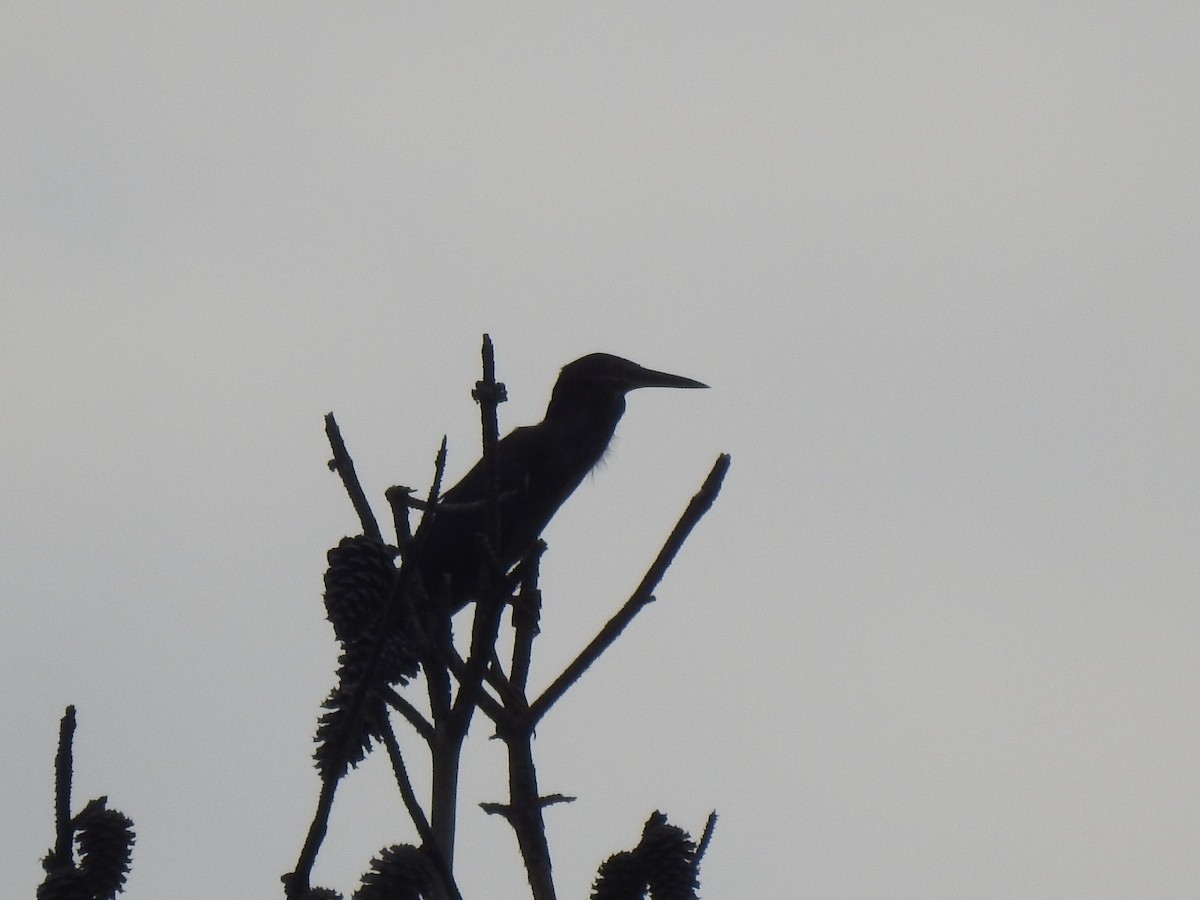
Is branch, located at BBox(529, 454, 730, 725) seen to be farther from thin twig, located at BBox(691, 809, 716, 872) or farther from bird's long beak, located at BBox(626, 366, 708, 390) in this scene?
bird's long beak, located at BBox(626, 366, 708, 390)

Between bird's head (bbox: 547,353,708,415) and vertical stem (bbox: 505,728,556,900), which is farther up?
bird's head (bbox: 547,353,708,415)

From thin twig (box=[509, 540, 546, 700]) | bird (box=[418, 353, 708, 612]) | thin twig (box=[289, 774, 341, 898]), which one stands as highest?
bird (box=[418, 353, 708, 612])

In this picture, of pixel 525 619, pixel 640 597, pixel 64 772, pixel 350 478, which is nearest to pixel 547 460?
pixel 525 619

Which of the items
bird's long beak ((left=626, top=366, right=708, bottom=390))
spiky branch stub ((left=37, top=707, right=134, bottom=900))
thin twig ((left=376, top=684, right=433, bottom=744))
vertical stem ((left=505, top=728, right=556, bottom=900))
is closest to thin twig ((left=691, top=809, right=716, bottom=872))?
vertical stem ((left=505, top=728, right=556, bottom=900))

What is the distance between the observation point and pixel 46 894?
2.24m

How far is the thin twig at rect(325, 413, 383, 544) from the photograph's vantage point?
314cm

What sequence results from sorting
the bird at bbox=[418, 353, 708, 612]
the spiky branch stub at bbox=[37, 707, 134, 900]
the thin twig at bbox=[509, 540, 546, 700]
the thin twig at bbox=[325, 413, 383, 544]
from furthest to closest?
the bird at bbox=[418, 353, 708, 612], the thin twig at bbox=[509, 540, 546, 700], the thin twig at bbox=[325, 413, 383, 544], the spiky branch stub at bbox=[37, 707, 134, 900]

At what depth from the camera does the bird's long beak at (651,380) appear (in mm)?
6902

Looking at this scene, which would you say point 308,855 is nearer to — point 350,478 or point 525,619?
point 350,478

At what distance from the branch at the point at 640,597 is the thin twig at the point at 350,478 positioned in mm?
507

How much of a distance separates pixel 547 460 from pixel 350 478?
3510 mm

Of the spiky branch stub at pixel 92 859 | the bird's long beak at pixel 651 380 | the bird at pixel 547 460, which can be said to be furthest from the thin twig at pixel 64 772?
the bird's long beak at pixel 651 380

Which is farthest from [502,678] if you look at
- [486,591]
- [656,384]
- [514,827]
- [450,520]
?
[656,384]

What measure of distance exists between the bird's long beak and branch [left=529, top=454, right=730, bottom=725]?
12.9 feet
